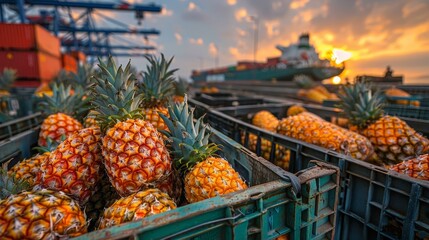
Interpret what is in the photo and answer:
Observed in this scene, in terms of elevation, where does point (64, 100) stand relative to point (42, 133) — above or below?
above

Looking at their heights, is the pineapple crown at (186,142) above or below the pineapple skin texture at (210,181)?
above

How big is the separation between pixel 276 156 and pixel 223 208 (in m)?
Answer: 2.40

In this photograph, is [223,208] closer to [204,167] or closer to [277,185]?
[277,185]

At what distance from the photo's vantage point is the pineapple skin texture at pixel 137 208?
5.25 feet

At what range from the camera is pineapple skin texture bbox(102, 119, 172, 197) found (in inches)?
79.0

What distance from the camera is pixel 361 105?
12.9 feet

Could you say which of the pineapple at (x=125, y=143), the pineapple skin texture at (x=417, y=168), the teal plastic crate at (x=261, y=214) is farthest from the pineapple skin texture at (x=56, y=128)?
the pineapple skin texture at (x=417, y=168)

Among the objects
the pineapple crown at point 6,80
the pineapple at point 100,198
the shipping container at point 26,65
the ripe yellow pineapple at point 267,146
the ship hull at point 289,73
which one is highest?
the ship hull at point 289,73

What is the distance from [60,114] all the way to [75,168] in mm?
1980

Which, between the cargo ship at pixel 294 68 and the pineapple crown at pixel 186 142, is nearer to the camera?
the pineapple crown at pixel 186 142

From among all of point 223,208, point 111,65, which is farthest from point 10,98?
point 223,208

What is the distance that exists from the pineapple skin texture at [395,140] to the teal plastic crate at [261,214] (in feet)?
7.41

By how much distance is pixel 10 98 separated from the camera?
602 cm

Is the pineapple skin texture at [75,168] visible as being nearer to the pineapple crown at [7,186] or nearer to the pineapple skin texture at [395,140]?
the pineapple crown at [7,186]
